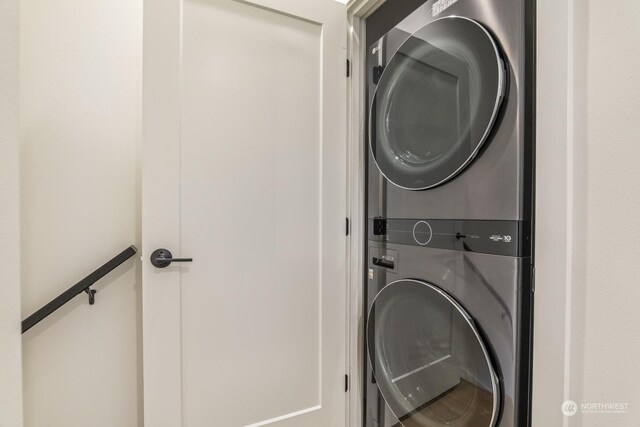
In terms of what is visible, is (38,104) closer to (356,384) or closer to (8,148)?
(8,148)

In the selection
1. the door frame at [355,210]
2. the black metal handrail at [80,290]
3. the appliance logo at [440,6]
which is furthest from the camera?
the door frame at [355,210]

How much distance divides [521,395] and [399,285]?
46 cm

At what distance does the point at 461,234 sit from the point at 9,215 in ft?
3.59

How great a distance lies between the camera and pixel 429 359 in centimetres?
96

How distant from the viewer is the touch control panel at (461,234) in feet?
2.35

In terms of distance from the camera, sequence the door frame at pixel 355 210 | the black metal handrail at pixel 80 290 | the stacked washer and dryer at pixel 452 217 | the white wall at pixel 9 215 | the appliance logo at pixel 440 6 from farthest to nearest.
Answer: the door frame at pixel 355 210 < the black metal handrail at pixel 80 290 < the appliance logo at pixel 440 6 < the stacked washer and dryer at pixel 452 217 < the white wall at pixel 9 215

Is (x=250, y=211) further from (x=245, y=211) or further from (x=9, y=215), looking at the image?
(x=9, y=215)

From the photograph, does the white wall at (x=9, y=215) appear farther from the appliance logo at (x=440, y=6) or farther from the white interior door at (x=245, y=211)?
the appliance logo at (x=440, y=6)

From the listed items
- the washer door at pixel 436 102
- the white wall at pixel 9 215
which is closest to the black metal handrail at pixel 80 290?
the white wall at pixel 9 215

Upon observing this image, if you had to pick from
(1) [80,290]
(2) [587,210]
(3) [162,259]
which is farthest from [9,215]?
(2) [587,210]

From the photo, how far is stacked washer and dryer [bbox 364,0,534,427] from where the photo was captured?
71 cm

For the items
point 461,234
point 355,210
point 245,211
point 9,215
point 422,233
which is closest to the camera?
point 9,215

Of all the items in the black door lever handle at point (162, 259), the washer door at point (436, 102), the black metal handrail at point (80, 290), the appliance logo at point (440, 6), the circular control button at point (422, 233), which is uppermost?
the appliance logo at point (440, 6)

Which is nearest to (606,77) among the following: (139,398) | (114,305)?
(114,305)
